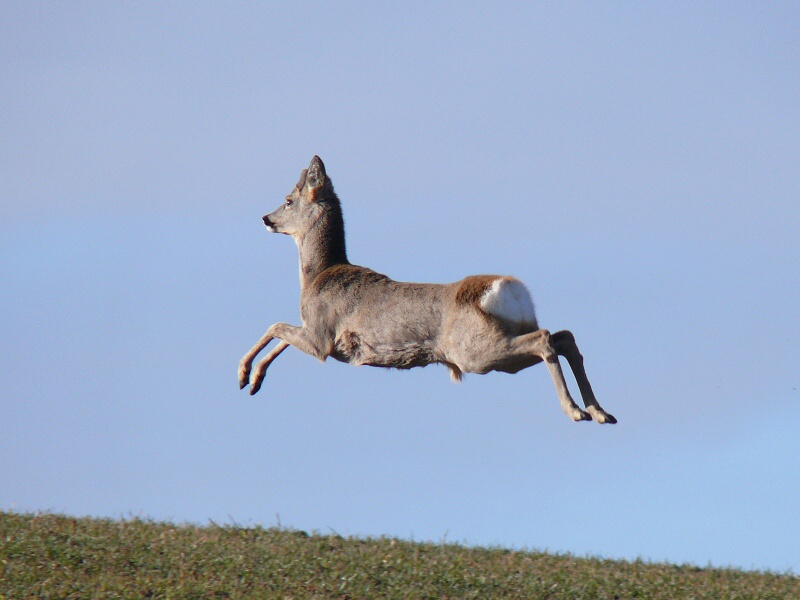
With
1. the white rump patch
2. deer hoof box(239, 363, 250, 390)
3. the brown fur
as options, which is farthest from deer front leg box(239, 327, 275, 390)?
the white rump patch

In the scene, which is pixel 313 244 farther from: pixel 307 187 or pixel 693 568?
pixel 693 568

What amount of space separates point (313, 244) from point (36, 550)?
3860mm

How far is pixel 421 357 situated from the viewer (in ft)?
32.0

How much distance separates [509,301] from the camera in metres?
9.39

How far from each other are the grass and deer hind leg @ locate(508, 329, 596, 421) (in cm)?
138

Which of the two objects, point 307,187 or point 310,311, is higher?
point 307,187

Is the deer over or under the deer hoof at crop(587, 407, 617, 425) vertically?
over

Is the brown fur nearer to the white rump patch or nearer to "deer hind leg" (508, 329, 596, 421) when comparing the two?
the white rump patch

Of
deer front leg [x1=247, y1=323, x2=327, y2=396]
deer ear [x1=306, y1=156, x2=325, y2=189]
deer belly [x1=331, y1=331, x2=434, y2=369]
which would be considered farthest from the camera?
deer ear [x1=306, y1=156, x2=325, y2=189]

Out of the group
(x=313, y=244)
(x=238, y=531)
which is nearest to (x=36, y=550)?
(x=238, y=531)

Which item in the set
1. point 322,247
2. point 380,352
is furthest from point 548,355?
point 322,247

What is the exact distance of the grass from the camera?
8.45m

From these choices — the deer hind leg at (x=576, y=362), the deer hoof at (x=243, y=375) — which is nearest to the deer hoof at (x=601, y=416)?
the deer hind leg at (x=576, y=362)

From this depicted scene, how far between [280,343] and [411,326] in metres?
1.59
